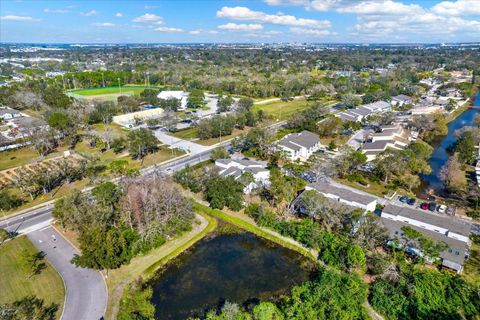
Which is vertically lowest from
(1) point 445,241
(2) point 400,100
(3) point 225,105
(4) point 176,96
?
(1) point 445,241

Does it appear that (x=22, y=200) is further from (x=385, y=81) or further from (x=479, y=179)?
(x=385, y=81)

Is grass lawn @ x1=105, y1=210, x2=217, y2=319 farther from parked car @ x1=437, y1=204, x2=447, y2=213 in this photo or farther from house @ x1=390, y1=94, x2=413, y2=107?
house @ x1=390, y1=94, x2=413, y2=107

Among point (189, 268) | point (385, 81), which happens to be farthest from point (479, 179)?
point (385, 81)

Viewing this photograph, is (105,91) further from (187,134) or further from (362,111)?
(362,111)

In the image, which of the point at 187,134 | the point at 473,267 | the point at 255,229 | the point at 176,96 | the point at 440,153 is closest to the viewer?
the point at 473,267

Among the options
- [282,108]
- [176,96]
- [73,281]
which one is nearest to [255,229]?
[73,281]

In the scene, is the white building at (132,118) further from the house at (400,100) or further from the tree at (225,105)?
the house at (400,100)
